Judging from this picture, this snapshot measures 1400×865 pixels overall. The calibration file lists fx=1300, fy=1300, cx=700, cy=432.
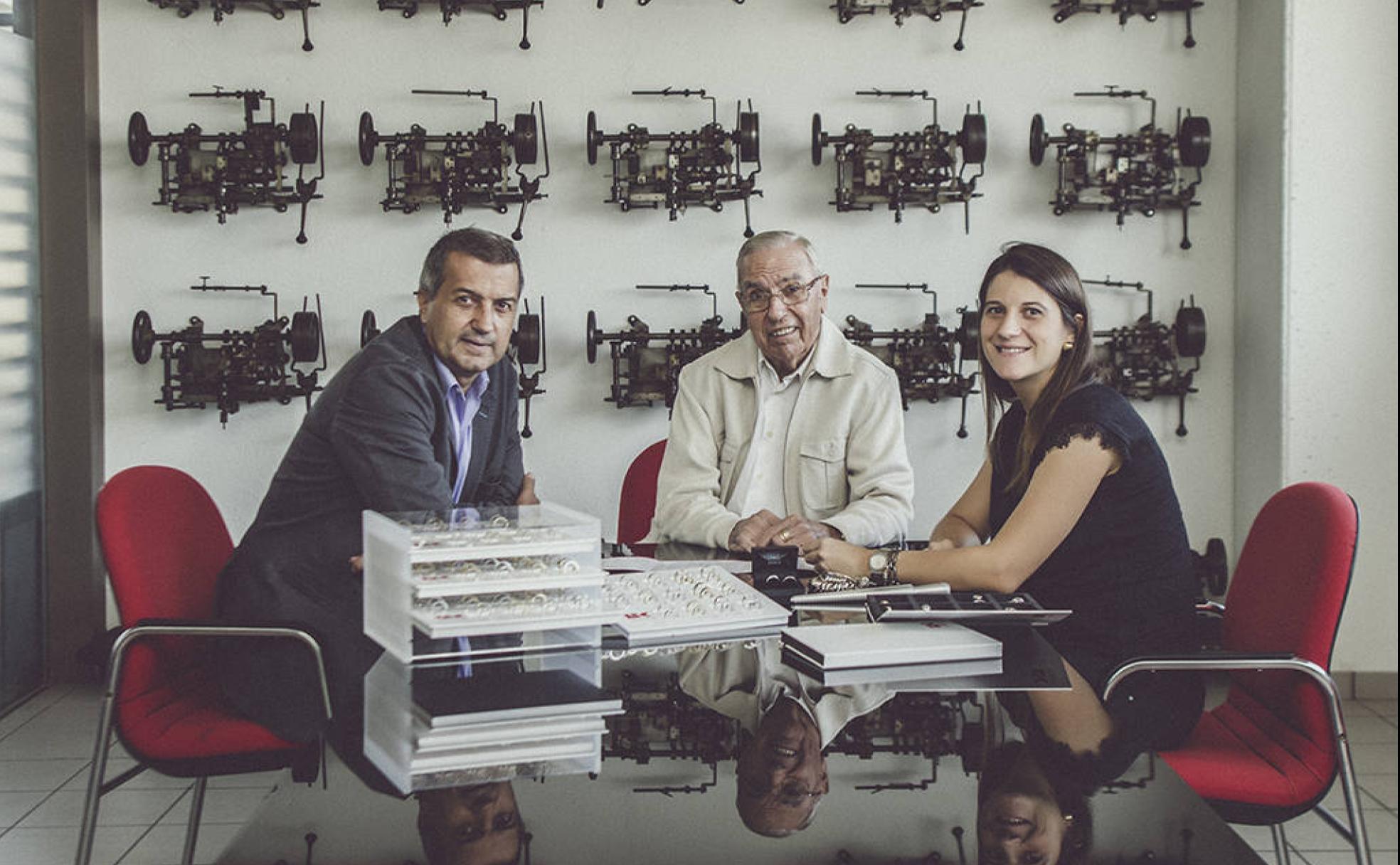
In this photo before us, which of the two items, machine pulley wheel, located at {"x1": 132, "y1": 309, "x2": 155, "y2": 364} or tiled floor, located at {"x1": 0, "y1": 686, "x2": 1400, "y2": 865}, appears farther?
machine pulley wheel, located at {"x1": 132, "y1": 309, "x2": 155, "y2": 364}

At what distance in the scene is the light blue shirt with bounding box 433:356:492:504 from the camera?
310 cm

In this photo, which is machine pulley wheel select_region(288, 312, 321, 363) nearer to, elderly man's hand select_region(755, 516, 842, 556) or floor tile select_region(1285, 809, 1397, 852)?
elderly man's hand select_region(755, 516, 842, 556)

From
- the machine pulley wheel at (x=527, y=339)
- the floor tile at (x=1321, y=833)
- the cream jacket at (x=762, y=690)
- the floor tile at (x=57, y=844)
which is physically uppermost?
the machine pulley wheel at (x=527, y=339)

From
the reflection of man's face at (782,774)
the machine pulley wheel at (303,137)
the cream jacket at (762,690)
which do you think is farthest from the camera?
the machine pulley wheel at (303,137)

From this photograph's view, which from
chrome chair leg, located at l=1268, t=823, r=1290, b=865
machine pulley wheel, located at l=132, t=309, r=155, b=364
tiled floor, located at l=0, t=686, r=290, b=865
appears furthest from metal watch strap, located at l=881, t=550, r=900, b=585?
machine pulley wheel, located at l=132, t=309, r=155, b=364

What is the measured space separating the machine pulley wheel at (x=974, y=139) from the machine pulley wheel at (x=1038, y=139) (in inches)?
7.7

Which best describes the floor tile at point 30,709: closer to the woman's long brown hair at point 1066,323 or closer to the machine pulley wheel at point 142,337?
the machine pulley wheel at point 142,337

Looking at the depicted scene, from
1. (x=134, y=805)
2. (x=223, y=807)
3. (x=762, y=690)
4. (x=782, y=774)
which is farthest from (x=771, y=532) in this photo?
(x=134, y=805)

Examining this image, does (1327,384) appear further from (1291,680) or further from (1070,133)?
(1291,680)

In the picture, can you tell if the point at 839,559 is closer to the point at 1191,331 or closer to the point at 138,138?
the point at 1191,331

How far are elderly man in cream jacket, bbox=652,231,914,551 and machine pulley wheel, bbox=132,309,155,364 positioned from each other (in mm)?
2287

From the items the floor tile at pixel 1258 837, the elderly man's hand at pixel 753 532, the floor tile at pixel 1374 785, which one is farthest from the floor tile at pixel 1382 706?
the elderly man's hand at pixel 753 532

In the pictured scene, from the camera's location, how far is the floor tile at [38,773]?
13.0 feet

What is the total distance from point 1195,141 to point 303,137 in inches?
132
